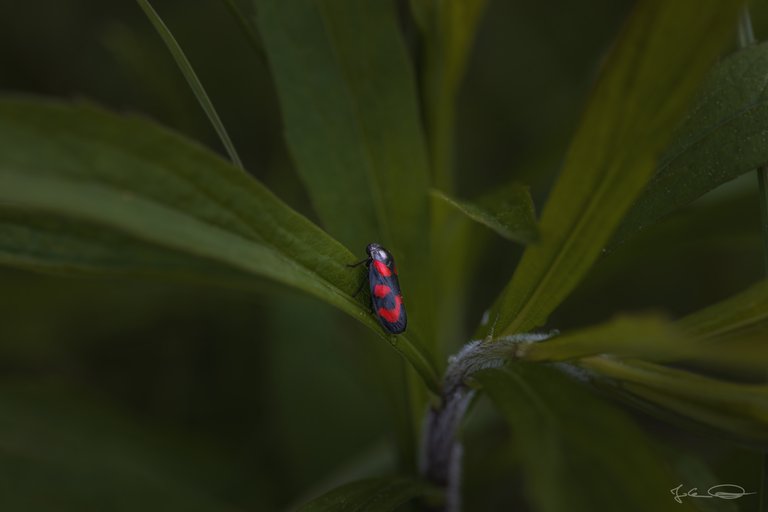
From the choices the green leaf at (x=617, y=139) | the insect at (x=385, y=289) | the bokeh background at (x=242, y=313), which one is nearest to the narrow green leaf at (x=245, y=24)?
the bokeh background at (x=242, y=313)

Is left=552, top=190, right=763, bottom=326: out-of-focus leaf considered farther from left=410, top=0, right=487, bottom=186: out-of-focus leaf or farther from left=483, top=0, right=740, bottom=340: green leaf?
left=483, top=0, right=740, bottom=340: green leaf

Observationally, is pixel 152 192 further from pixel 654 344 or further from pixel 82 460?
pixel 82 460

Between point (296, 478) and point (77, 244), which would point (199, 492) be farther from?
point (77, 244)

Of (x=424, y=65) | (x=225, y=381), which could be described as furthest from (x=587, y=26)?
(x=225, y=381)

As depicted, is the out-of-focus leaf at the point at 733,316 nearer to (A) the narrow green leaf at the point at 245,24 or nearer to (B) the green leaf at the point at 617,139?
(B) the green leaf at the point at 617,139

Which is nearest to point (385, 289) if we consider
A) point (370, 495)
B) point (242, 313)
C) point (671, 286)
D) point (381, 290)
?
point (381, 290)

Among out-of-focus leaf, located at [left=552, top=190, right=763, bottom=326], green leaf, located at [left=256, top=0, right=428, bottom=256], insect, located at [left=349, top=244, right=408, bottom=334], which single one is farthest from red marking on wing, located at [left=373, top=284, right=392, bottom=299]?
out-of-focus leaf, located at [left=552, top=190, right=763, bottom=326]
